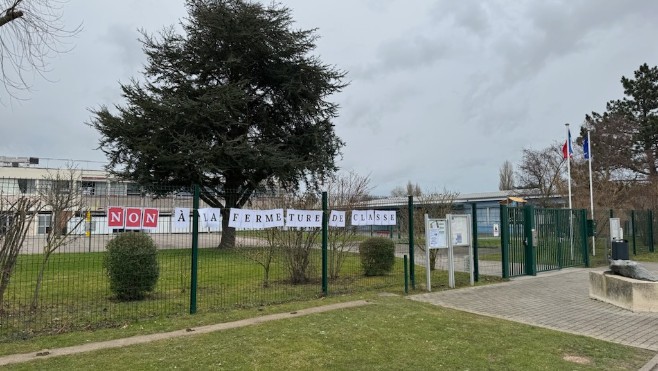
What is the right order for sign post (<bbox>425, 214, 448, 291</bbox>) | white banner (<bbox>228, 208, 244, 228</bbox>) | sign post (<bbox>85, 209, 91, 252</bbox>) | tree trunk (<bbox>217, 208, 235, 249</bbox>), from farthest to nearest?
sign post (<bbox>425, 214, 448, 291</bbox>)
tree trunk (<bbox>217, 208, 235, 249</bbox>)
white banner (<bbox>228, 208, 244, 228</bbox>)
sign post (<bbox>85, 209, 91, 252</bbox>)

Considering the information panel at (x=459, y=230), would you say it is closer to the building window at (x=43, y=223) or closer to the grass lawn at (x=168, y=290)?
the grass lawn at (x=168, y=290)

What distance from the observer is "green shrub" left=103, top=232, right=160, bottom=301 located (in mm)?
9984

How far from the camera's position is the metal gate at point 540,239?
1412 cm

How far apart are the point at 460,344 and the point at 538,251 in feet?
31.7

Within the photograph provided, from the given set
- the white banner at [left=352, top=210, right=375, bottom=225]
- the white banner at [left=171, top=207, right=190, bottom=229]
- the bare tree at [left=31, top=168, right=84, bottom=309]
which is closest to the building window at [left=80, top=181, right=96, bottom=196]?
the bare tree at [left=31, top=168, right=84, bottom=309]

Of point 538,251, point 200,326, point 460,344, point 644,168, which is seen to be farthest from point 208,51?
point 644,168

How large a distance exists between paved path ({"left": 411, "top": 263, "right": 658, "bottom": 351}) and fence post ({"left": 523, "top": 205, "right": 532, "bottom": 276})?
1.09 m

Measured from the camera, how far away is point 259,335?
7070 millimetres

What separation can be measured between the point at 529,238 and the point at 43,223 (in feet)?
42.0

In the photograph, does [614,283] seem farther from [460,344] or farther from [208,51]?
[208,51]

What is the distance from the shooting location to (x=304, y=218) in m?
10.8

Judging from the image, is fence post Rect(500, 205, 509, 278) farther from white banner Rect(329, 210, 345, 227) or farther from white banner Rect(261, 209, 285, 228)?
white banner Rect(261, 209, 285, 228)

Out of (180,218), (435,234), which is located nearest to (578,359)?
(435,234)

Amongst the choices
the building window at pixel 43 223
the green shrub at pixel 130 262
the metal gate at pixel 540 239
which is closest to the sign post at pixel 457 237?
the metal gate at pixel 540 239
